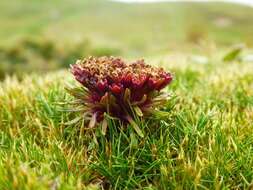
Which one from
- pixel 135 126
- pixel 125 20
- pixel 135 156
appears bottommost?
pixel 135 156

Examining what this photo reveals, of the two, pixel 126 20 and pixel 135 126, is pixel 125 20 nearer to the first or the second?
pixel 126 20

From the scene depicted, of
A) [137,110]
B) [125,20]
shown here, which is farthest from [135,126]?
[125,20]

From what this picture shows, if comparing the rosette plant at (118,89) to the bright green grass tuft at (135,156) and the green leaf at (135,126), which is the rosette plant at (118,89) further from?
the bright green grass tuft at (135,156)

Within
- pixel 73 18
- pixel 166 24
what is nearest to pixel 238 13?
pixel 166 24

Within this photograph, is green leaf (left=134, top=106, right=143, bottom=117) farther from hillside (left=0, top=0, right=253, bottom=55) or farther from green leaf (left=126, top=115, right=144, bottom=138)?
hillside (left=0, top=0, right=253, bottom=55)

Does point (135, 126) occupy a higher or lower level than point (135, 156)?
higher

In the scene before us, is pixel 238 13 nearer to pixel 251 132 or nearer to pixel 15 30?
pixel 15 30

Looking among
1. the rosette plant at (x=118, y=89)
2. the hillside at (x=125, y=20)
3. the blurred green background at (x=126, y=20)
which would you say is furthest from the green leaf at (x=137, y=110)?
the hillside at (x=125, y=20)

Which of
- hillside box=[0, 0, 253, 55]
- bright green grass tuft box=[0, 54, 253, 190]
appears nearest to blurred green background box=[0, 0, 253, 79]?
hillside box=[0, 0, 253, 55]

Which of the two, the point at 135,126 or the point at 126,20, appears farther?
the point at 126,20
